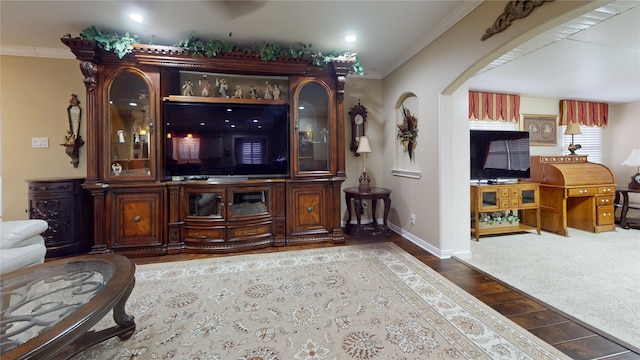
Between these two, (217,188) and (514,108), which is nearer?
(217,188)

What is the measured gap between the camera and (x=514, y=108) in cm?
469

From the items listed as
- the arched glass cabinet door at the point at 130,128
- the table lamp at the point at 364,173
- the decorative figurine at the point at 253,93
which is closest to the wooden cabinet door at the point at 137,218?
the arched glass cabinet door at the point at 130,128

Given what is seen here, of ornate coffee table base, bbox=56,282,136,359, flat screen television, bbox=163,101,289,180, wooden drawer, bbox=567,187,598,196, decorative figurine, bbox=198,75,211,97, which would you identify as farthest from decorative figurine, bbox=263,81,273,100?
wooden drawer, bbox=567,187,598,196

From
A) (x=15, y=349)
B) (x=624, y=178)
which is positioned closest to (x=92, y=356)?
(x=15, y=349)

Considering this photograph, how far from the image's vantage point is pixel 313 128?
3.42 metres

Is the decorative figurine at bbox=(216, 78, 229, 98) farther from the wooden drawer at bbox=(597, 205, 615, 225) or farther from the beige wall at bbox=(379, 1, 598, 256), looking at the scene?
the wooden drawer at bbox=(597, 205, 615, 225)

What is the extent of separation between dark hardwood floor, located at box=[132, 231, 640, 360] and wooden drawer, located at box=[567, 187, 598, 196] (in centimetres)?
259

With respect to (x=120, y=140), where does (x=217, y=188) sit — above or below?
below

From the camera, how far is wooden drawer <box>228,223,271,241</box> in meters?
3.08

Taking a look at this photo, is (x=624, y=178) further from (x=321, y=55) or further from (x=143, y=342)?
(x=143, y=342)

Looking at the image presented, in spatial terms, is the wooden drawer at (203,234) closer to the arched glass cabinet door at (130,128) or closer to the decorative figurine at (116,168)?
the arched glass cabinet door at (130,128)

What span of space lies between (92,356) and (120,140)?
2378 mm

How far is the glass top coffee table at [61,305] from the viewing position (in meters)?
0.97

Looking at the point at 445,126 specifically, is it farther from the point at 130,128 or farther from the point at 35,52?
the point at 35,52
